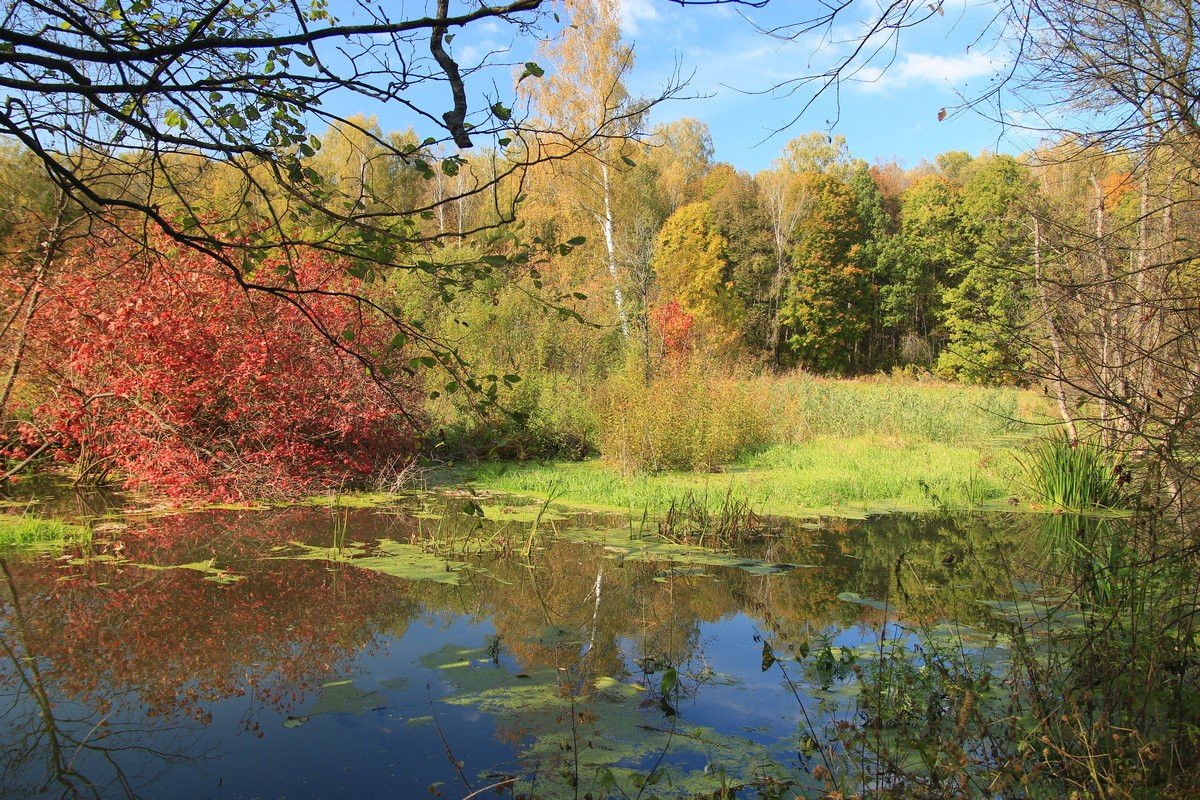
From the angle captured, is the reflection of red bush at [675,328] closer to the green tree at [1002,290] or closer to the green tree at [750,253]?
the green tree at [1002,290]

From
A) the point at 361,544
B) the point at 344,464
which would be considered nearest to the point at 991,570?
the point at 361,544

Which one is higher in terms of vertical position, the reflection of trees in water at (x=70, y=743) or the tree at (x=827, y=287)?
the tree at (x=827, y=287)

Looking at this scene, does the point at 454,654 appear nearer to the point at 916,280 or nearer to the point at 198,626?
the point at 198,626

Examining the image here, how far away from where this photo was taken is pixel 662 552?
708cm

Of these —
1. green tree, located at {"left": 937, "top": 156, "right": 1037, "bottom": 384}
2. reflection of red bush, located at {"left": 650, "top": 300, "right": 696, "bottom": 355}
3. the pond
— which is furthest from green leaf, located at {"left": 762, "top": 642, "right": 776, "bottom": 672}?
reflection of red bush, located at {"left": 650, "top": 300, "right": 696, "bottom": 355}

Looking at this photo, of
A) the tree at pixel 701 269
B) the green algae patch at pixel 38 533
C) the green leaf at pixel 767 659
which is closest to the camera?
the green leaf at pixel 767 659

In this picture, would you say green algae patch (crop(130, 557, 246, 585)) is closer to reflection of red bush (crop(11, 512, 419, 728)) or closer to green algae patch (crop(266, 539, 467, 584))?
reflection of red bush (crop(11, 512, 419, 728))

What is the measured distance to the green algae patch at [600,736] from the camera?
315cm

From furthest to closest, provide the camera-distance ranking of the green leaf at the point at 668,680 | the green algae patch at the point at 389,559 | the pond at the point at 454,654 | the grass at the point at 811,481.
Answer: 1. the grass at the point at 811,481
2. the green algae patch at the point at 389,559
3. the green leaf at the point at 668,680
4. the pond at the point at 454,654

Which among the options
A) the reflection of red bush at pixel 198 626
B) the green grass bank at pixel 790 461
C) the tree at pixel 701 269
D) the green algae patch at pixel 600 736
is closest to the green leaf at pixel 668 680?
the green algae patch at pixel 600 736

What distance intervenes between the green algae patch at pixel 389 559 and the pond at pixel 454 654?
3 centimetres

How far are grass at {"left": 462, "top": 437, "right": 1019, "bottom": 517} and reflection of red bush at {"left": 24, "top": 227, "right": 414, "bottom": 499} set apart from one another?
99.6 inches

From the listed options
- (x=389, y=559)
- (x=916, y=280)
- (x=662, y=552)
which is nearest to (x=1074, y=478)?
(x=662, y=552)

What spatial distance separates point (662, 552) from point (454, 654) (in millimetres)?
2781
